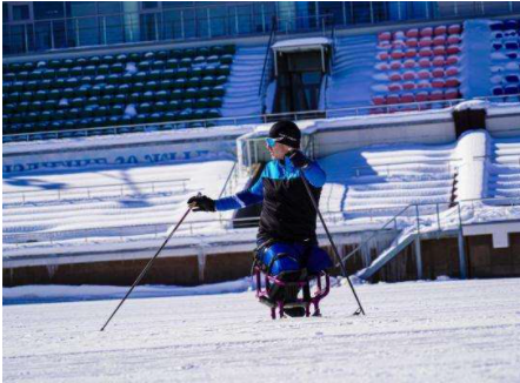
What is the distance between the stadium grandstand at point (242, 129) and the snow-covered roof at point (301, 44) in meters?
0.14

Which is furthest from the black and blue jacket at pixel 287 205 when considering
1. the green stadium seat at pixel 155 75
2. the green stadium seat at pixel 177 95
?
the green stadium seat at pixel 155 75

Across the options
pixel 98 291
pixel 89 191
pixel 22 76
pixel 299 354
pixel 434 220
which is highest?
pixel 22 76

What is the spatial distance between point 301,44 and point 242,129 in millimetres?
6578

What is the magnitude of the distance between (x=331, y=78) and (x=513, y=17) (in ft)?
21.2

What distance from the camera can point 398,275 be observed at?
71.9ft

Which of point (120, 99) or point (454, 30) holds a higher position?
point (454, 30)

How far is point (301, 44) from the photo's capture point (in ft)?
119

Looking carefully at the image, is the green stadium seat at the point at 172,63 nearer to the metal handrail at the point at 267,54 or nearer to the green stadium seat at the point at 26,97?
the metal handrail at the point at 267,54

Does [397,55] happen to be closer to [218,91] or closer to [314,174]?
[218,91]

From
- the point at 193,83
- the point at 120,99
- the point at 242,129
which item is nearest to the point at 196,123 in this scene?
the point at 242,129

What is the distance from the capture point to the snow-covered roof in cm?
3625

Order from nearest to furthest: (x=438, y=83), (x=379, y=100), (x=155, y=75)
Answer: (x=379, y=100), (x=438, y=83), (x=155, y=75)

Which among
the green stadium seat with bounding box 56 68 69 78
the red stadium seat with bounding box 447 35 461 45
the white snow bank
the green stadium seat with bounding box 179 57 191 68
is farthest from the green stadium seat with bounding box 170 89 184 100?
the white snow bank

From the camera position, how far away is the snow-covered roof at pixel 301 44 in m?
36.2
